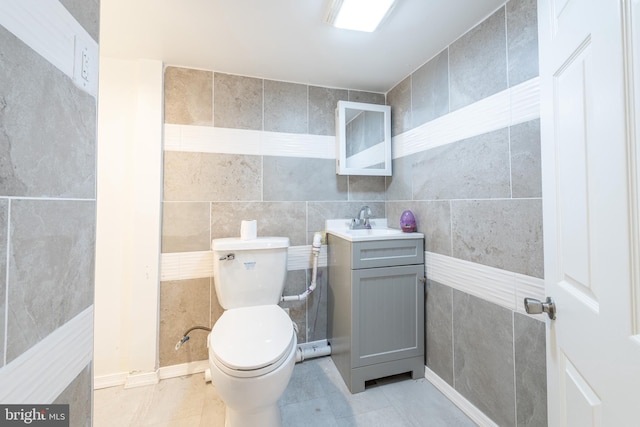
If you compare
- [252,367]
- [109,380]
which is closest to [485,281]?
[252,367]

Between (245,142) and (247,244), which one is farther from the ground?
(245,142)

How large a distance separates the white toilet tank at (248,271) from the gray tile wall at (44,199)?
811 millimetres

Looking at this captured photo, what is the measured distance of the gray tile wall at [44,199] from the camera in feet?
1.39

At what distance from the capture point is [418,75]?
5.59ft

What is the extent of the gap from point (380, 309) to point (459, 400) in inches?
23.4

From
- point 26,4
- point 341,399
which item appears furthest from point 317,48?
point 341,399

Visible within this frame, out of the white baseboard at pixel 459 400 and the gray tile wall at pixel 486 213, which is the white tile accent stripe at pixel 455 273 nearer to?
the gray tile wall at pixel 486 213

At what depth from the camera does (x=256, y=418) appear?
1.13m

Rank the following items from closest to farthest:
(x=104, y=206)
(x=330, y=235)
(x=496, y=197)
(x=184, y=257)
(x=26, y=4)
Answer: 1. (x=26, y=4)
2. (x=496, y=197)
3. (x=104, y=206)
4. (x=184, y=257)
5. (x=330, y=235)

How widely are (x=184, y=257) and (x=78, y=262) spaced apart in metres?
1.11

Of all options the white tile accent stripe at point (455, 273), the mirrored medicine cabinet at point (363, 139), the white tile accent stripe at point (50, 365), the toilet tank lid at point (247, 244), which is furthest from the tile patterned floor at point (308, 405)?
the mirrored medicine cabinet at point (363, 139)

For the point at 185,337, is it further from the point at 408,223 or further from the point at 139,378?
the point at 408,223

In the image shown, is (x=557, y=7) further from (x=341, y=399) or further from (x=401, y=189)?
(x=341, y=399)

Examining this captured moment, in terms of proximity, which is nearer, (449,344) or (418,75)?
(449,344)
